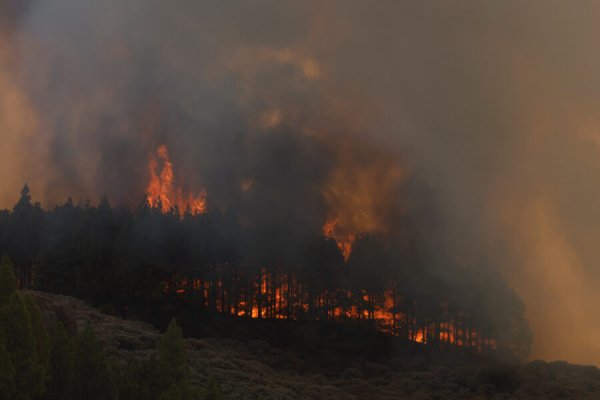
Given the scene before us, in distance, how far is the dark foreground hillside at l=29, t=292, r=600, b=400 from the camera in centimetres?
5191

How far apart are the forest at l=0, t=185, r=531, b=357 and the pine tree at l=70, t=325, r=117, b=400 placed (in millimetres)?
62033

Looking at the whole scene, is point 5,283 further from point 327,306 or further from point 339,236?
point 339,236

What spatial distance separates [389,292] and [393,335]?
8264 millimetres

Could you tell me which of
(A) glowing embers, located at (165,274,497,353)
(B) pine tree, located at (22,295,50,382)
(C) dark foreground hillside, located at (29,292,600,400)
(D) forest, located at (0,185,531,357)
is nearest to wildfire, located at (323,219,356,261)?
(D) forest, located at (0,185,531,357)

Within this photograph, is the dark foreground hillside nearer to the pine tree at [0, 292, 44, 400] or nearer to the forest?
the forest

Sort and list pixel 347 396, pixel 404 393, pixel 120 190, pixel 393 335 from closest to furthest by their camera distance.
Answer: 1. pixel 347 396
2. pixel 404 393
3. pixel 393 335
4. pixel 120 190

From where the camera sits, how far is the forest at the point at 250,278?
92.9 metres

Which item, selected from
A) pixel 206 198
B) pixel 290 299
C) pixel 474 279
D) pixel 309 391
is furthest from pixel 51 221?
pixel 474 279

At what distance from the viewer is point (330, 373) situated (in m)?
81.0

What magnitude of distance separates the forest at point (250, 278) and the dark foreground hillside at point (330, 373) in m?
9.65

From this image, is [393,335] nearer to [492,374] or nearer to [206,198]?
[492,374]

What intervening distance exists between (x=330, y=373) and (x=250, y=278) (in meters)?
26.9

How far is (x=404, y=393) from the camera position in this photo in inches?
2790

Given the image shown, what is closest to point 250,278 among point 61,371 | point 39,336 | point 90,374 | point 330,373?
point 330,373
